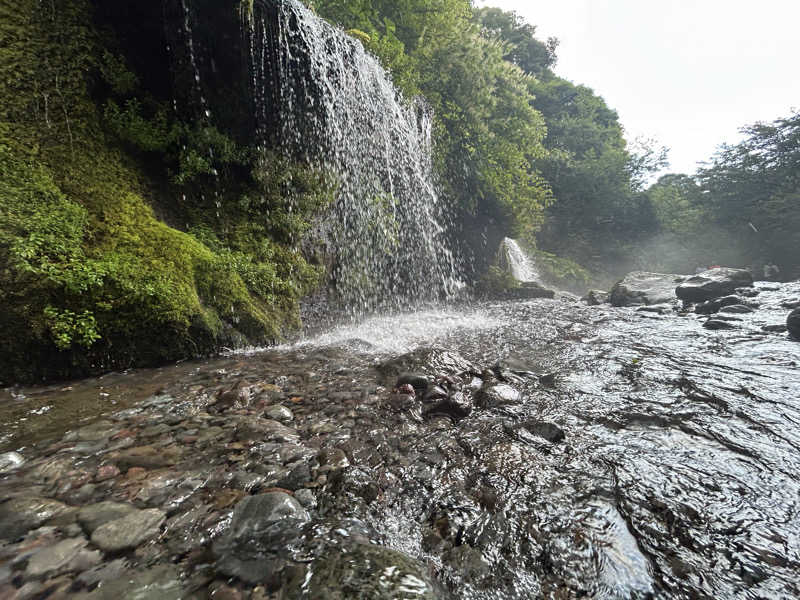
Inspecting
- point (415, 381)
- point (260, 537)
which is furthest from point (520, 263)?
point (260, 537)

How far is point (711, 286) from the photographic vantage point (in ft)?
32.0

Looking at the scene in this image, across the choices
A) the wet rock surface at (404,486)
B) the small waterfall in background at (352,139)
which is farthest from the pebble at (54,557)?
the small waterfall in background at (352,139)

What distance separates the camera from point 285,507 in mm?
1480

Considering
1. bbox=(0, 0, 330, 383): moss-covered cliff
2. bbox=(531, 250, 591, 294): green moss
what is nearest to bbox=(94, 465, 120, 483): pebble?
bbox=(0, 0, 330, 383): moss-covered cliff

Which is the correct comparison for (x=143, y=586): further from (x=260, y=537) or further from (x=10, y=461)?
(x=10, y=461)

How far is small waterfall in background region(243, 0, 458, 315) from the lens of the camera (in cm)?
630

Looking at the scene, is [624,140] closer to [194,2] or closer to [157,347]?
[194,2]

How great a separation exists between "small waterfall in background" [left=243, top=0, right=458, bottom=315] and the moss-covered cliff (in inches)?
24.6

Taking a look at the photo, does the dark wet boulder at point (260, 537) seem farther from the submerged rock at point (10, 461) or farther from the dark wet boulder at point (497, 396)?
the dark wet boulder at point (497, 396)

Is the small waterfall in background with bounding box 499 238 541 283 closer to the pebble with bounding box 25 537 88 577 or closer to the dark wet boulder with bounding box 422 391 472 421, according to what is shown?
the dark wet boulder with bounding box 422 391 472 421

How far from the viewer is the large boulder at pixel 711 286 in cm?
962

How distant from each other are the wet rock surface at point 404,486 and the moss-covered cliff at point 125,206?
63cm

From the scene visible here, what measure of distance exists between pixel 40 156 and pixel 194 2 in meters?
3.95

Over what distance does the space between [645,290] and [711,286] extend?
175 centimetres
